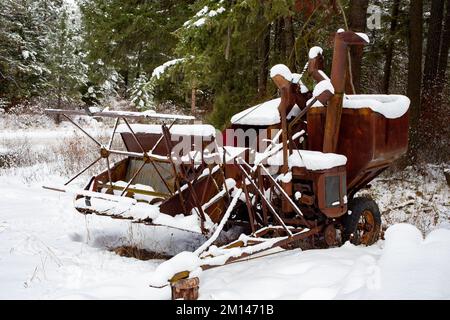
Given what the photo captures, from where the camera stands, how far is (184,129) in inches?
211

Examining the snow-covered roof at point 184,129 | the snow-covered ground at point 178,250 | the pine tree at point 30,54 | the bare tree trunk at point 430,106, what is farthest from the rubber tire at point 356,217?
the pine tree at point 30,54

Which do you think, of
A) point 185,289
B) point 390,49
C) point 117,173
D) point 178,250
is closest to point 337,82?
point 178,250

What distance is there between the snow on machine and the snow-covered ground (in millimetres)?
440

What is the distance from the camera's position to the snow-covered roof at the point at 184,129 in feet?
16.4

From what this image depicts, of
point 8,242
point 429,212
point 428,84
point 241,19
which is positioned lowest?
point 429,212

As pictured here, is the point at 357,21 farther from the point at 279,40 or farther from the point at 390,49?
the point at 390,49

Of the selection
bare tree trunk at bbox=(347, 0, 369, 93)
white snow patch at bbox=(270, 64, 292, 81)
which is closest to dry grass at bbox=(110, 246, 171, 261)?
white snow patch at bbox=(270, 64, 292, 81)

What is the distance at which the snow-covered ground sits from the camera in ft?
11.8

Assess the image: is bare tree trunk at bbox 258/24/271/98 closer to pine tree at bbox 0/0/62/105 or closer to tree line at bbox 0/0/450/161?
tree line at bbox 0/0/450/161

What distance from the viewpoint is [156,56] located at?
15.4 metres

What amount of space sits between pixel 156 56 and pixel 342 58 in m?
11.1

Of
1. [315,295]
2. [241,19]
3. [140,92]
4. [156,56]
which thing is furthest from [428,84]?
[140,92]

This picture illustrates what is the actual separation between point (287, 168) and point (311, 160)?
27cm
